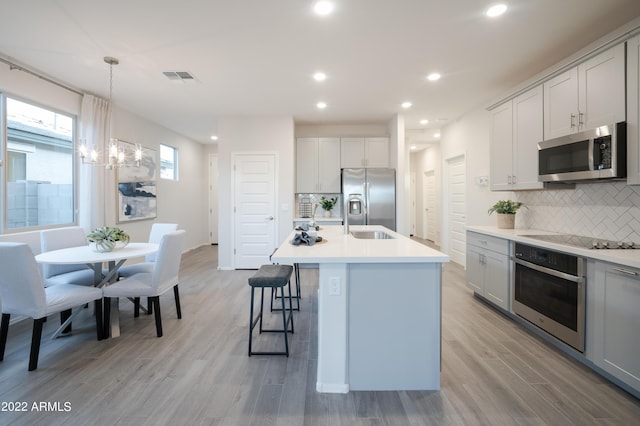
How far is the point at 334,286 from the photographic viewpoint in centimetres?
190

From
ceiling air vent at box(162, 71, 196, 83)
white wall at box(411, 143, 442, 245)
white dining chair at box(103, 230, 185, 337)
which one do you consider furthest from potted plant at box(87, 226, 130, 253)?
white wall at box(411, 143, 442, 245)

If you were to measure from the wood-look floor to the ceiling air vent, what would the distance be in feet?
9.26

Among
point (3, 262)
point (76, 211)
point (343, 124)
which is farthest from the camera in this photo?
point (343, 124)

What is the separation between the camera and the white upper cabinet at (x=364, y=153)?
5.49 metres

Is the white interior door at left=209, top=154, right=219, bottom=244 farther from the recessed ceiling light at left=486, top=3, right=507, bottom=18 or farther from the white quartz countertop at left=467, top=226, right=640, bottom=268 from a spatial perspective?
the white quartz countertop at left=467, top=226, right=640, bottom=268

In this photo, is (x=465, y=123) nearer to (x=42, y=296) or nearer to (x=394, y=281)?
(x=394, y=281)

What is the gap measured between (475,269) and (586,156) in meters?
1.69

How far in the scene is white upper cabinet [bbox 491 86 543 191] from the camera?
301 centimetres

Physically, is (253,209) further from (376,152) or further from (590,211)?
(590,211)

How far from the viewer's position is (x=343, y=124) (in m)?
5.76

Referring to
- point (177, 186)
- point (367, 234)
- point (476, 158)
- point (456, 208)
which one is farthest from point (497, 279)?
point (177, 186)

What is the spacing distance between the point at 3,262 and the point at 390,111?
4.95 m

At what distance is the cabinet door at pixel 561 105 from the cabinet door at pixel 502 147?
52cm

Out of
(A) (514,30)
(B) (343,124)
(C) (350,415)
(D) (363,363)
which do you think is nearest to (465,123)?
(B) (343,124)
